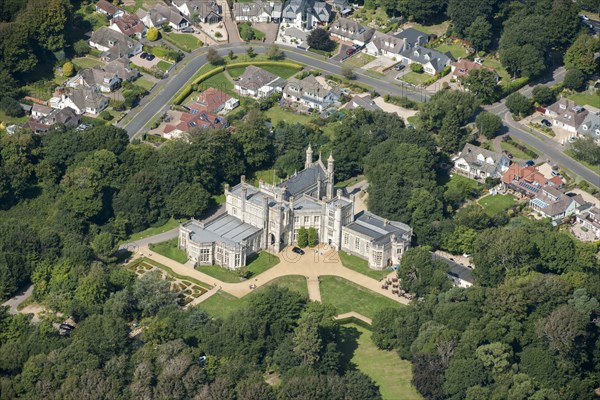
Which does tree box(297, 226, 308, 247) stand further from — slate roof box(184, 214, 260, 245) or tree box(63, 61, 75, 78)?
tree box(63, 61, 75, 78)

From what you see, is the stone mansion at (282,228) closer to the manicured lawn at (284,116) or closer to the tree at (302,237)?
the tree at (302,237)

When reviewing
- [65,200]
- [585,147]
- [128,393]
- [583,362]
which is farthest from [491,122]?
[128,393]

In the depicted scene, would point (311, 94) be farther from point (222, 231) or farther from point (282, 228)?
point (222, 231)

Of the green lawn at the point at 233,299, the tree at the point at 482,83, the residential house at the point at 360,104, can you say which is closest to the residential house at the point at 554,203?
the tree at the point at 482,83

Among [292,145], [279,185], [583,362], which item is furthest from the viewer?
[292,145]

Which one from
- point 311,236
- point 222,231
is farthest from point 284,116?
point 222,231

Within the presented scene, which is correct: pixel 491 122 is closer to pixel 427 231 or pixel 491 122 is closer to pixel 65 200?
pixel 427 231

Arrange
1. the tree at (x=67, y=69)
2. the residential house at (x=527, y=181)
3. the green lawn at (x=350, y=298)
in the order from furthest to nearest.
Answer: the tree at (x=67, y=69)
the residential house at (x=527, y=181)
the green lawn at (x=350, y=298)
